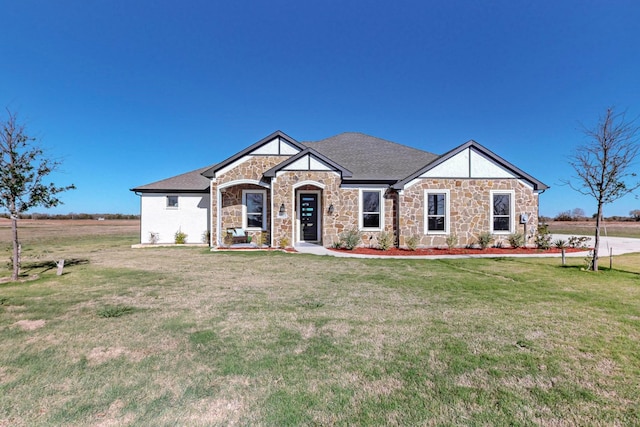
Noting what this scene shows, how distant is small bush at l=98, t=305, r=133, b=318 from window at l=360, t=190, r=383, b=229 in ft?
34.8

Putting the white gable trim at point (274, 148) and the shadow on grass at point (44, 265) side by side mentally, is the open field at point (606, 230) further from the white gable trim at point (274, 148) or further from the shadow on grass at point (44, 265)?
the shadow on grass at point (44, 265)

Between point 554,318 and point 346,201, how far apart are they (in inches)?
387

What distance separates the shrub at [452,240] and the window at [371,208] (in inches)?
131

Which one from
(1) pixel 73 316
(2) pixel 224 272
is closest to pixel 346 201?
(2) pixel 224 272

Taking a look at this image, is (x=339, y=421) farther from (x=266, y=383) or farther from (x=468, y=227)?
(x=468, y=227)

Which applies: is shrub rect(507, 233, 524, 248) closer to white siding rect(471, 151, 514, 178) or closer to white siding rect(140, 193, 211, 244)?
white siding rect(471, 151, 514, 178)

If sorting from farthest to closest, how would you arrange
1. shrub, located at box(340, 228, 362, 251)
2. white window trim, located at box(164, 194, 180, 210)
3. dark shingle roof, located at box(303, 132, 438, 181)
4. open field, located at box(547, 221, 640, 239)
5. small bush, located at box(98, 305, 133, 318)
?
open field, located at box(547, 221, 640, 239) < white window trim, located at box(164, 194, 180, 210) < dark shingle roof, located at box(303, 132, 438, 181) < shrub, located at box(340, 228, 362, 251) < small bush, located at box(98, 305, 133, 318)

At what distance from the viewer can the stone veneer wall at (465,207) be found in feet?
44.6

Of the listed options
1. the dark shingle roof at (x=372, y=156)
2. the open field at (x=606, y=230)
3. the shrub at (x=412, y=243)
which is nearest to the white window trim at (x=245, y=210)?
the dark shingle roof at (x=372, y=156)

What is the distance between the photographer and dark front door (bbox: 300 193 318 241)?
14.9 metres

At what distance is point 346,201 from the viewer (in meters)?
13.9

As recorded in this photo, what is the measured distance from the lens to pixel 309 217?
15.1 meters

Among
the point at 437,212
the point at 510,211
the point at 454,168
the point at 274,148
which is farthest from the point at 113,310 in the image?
the point at 510,211

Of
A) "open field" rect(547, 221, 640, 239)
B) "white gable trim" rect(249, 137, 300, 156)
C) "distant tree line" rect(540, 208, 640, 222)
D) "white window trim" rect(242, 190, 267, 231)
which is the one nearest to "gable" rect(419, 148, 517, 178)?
"white gable trim" rect(249, 137, 300, 156)
